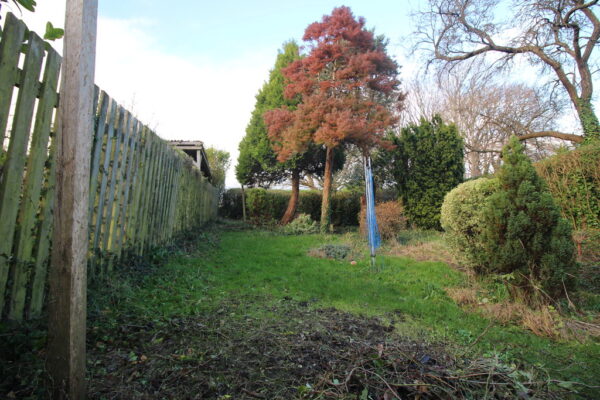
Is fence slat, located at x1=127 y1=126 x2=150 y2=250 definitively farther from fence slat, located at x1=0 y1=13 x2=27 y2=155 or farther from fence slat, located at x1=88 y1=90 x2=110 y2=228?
fence slat, located at x1=0 y1=13 x2=27 y2=155

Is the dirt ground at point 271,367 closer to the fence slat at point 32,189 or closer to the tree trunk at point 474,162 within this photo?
the fence slat at point 32,189

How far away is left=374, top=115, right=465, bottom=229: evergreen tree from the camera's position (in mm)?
11508

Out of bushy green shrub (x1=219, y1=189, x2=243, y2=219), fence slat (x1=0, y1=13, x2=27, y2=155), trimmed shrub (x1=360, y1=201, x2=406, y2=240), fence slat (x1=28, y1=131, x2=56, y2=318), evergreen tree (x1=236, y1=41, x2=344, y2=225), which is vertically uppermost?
evergreen tree (x1=236, y1=41, x2=344, y2=225)

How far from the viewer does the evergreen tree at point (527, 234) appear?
11.9 ft

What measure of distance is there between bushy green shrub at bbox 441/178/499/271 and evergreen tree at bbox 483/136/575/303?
1083 millimetres

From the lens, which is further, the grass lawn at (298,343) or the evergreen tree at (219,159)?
the evergreen tree at (219,159)

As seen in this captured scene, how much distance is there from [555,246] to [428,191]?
8.33m

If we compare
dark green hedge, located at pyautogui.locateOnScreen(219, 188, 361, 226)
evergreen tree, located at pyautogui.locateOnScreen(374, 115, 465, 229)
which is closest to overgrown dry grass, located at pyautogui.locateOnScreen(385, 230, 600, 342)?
evergreen tree, located at pyautogui.locateOnScreen(374, 115, 465, 229)

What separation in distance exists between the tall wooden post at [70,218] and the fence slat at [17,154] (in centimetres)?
67

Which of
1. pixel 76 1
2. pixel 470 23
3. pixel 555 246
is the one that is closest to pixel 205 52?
pixel 76 1

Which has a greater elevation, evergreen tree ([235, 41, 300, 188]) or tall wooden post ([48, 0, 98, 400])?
evergreen tree ([235, 41, 300, 188])

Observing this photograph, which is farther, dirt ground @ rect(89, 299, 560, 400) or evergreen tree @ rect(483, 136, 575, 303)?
evergreen tree @ rect(483, 136, 575, 303)

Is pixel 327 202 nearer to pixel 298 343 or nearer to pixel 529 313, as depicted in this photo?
pixel 529 313

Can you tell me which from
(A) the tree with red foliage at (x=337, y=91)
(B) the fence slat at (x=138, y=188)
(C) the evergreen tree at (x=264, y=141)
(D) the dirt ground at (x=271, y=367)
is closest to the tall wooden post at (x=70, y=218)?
(D) the dirt ground at (x=271, y=367)
